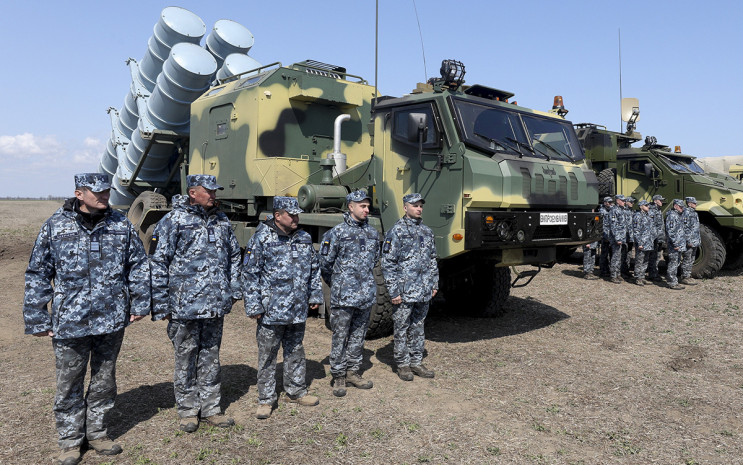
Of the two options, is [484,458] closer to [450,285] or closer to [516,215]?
[516,215]

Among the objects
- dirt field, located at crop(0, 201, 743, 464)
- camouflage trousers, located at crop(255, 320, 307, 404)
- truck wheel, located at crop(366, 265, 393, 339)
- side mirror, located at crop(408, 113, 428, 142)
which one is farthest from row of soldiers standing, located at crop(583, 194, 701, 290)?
camouflage trousers, located at crop(255, 320, 307, 404)

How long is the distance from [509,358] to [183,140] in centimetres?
674

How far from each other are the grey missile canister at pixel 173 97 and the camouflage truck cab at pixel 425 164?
100cm

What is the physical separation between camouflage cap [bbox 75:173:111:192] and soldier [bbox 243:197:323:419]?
107 centimetres

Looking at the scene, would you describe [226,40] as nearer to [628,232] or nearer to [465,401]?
[465,401]

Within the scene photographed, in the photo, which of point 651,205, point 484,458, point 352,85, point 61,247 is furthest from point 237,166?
point 651,205

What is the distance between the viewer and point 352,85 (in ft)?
25.9

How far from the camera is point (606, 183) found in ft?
39.0

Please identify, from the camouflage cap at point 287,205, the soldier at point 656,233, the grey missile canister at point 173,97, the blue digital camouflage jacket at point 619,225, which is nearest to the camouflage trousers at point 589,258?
the blue digital camouflage jacket at point 619,225

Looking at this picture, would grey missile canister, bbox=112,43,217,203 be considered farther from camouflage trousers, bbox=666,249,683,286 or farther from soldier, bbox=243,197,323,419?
camouflage trousers, bbox=666,249,683,286

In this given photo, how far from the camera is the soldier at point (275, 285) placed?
13.4 feet

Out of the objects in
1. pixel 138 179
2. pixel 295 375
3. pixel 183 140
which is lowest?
pixel 295 375

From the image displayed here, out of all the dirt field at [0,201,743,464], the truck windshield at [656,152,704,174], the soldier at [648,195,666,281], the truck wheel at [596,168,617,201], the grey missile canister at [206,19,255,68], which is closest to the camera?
the dirt field at [0,201,743,464]

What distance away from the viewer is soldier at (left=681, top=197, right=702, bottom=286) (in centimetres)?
1022
